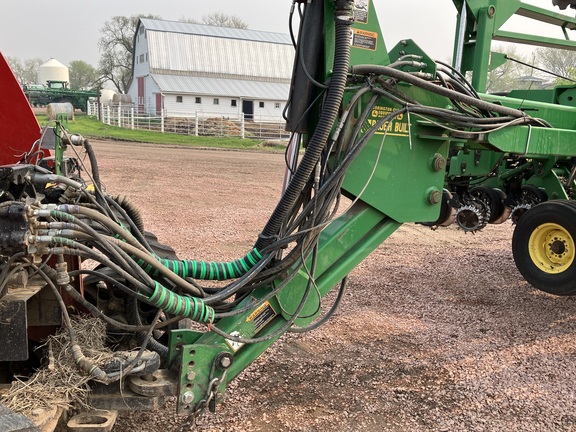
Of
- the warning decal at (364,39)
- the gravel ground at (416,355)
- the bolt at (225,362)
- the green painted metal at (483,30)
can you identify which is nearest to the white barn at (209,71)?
the gravel ground at (416,355)

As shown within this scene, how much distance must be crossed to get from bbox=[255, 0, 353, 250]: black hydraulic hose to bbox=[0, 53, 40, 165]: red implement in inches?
67.4

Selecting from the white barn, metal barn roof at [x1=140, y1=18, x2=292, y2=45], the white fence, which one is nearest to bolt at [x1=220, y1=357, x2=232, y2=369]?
the white fence

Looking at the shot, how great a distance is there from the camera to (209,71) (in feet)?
143

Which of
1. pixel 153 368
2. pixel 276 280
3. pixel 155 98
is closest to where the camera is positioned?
pixel 153 368

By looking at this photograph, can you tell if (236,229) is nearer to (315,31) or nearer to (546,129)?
(546,129)

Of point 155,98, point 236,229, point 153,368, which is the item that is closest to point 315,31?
point 153,368

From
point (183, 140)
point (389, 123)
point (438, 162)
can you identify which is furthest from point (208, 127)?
point (389, 123)

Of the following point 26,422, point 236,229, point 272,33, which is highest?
point 272,33

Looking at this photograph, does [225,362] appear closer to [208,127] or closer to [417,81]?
[417,81]

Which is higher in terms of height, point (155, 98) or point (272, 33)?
point (272, 33)

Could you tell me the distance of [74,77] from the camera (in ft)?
240

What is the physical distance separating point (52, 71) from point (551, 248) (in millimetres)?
56004

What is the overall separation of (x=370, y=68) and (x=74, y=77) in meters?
77.4

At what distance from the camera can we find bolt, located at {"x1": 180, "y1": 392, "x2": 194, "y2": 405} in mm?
2719
